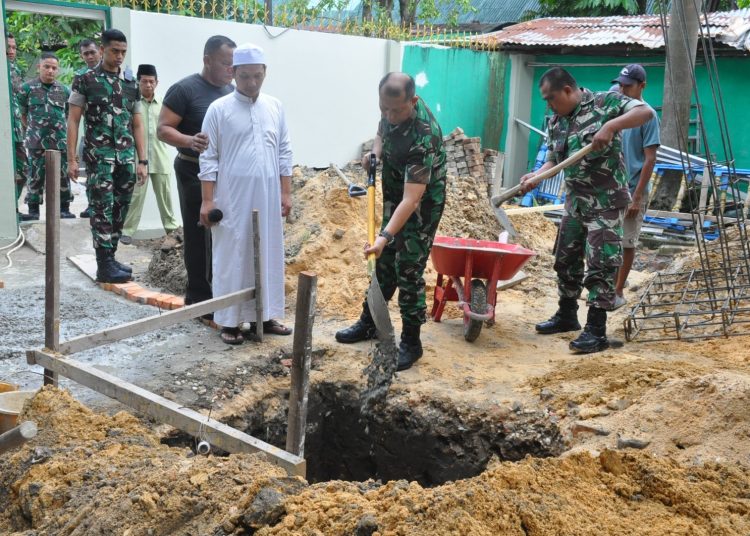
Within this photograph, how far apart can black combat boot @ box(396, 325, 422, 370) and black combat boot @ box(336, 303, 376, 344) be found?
400 mm

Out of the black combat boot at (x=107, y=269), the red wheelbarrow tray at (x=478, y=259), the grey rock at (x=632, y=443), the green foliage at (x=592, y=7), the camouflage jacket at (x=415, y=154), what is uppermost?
the green foliage at (x=592, y=7)

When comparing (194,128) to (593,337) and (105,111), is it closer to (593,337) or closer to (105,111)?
(105,111)

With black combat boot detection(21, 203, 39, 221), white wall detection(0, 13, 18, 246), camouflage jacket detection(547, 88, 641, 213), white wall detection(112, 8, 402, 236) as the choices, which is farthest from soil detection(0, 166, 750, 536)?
white wall detection(112, 8, 402, 236)

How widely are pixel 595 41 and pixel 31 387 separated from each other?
12.2 m

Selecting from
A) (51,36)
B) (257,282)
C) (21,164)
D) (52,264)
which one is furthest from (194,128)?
(51,36)

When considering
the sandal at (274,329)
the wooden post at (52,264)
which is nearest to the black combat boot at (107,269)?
the sandal at (274,329)

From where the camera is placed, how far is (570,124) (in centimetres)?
533

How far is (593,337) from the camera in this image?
5395 millimetres

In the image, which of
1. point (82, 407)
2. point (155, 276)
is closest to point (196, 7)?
point (155, 276)

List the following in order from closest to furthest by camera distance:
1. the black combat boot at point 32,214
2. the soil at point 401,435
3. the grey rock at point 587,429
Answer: the soil at point 401,435 → the grey rock at point 587,429 → the black combat boot at point 32,214

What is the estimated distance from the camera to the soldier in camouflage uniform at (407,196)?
458 cm

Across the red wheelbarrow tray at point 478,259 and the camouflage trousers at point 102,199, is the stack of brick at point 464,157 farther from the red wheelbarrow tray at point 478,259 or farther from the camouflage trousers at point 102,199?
the camouflage trousers at point 102,199

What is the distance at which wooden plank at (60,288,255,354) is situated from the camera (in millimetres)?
4172

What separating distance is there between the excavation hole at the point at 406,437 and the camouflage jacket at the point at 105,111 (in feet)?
9.99
